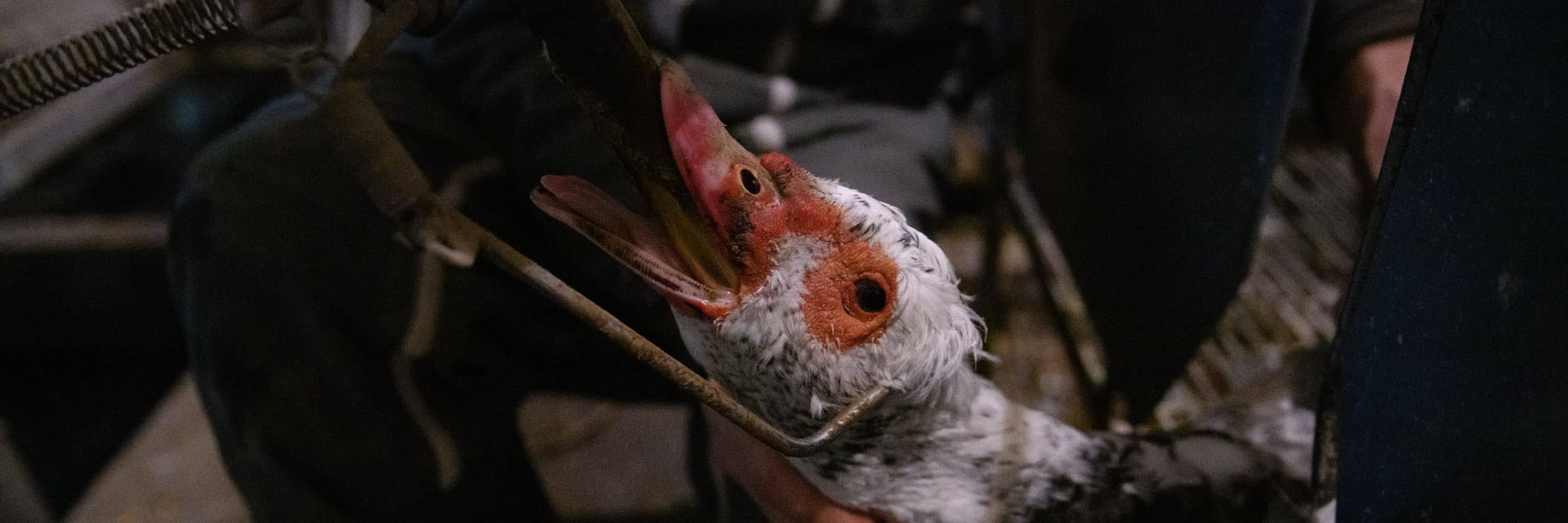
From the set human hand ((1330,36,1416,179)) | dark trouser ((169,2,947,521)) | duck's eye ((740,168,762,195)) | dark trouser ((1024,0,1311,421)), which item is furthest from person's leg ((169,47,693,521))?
human hand ((1330,36,1416,179))

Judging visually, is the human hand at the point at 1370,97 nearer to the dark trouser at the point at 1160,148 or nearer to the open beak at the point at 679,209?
the dark trouser at the point at 1160,148

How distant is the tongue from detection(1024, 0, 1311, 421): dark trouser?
0.57 metres

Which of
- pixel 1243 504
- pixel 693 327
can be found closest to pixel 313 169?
pixel 693 327

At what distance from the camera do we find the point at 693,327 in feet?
1.74

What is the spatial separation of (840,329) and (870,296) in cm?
3

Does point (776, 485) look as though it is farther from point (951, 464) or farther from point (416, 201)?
point (416, 201)

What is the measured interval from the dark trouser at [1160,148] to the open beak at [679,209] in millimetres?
536

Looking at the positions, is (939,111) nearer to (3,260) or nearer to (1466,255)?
(1466,255)

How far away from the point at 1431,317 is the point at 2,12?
94 cm

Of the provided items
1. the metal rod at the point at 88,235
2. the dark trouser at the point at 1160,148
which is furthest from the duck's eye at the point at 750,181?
the metal rod at the point at 88,235

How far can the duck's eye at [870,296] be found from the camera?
51 centimetres

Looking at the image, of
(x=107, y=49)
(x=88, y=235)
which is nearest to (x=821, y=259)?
(x=107, y=49)

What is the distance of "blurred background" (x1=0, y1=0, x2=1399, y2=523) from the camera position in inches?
32.4

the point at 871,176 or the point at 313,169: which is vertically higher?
the point at 871,176
